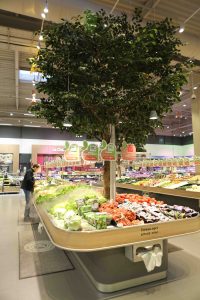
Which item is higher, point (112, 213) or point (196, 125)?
point (196, 125)

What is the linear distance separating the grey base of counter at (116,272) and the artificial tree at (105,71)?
1.82 metres

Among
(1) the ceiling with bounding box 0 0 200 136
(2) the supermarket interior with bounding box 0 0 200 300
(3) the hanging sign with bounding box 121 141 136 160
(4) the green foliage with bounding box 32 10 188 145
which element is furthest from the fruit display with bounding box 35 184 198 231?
(1) the ceiling with bounding box 0 0 200 136

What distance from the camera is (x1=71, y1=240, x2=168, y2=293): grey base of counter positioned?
281 cm

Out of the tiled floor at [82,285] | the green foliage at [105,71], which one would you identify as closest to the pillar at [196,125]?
the tiled floor at [82,285]

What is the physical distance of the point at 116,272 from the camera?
2838 mm

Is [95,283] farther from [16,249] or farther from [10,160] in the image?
[10,160]

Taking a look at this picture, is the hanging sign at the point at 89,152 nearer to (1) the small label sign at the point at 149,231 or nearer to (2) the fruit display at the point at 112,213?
(2) the fruit display at the point at 112,213

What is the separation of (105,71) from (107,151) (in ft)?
3.84

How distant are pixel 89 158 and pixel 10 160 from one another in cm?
1607

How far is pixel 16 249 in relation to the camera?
14.5 feet

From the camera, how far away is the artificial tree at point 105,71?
3287mm

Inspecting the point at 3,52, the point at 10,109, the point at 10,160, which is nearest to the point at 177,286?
the point at 3,52

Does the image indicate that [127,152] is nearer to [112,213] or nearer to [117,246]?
[112,213]

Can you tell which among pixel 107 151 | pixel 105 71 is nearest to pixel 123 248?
pixel 107 151
